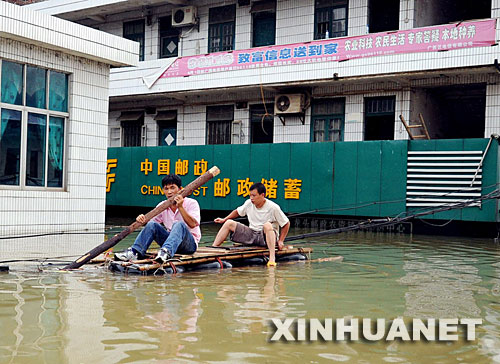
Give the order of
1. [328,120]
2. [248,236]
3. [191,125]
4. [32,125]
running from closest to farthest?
1. [248,236]
2. [32,125]
3. [328,120]
4. [191,125]

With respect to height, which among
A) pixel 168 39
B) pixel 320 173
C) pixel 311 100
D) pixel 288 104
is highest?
pixel 168 39

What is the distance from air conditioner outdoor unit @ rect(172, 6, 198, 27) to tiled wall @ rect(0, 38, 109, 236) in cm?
827

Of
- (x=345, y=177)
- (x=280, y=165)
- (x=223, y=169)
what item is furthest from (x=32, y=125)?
(x=345, y=177)

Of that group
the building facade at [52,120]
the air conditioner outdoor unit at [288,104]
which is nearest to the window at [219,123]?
the air conditioner outdoor unit at [288,104]

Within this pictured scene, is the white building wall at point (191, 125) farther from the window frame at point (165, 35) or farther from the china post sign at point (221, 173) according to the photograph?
the china post sign at point (221, 173)

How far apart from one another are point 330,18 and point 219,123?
18.0 feet

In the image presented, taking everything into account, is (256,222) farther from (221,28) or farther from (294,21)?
(221,28)

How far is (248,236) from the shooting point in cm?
999

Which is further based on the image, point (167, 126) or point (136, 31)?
point (136, 31)

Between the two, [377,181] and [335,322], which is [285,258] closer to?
[335,322]

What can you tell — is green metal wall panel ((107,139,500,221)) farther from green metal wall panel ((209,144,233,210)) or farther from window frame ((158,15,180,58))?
window frame ((158,15,180,58))

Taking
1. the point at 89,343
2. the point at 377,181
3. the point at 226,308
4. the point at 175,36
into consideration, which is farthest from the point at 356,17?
the point at 89,343

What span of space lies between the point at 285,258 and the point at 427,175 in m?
7.51

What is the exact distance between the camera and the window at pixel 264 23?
21.7 metres
